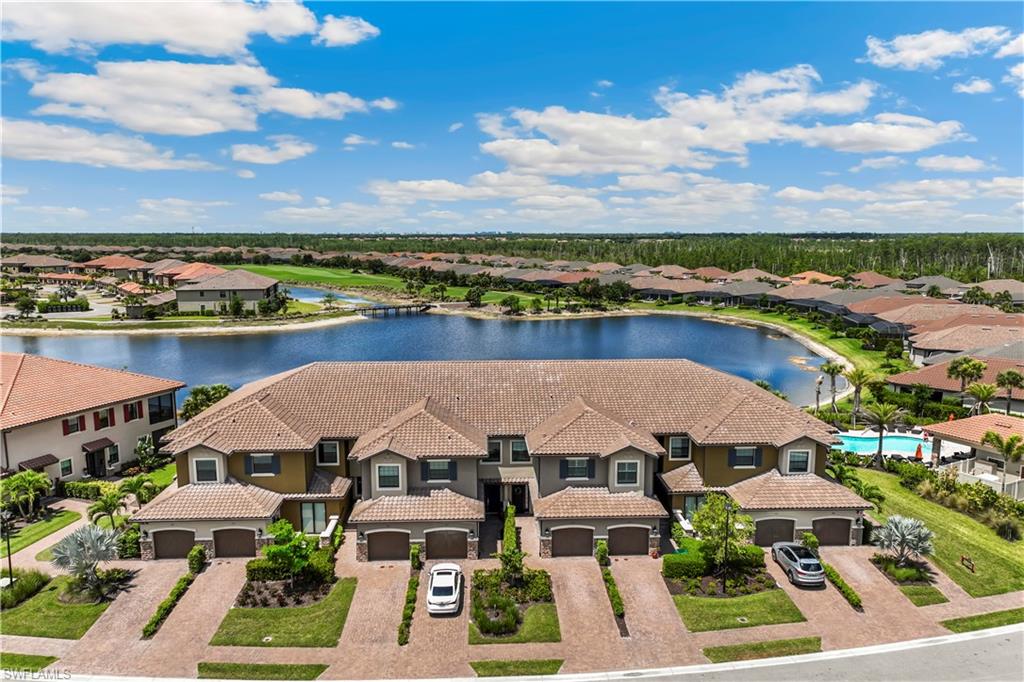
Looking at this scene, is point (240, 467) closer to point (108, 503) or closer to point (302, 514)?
point (302, 514)

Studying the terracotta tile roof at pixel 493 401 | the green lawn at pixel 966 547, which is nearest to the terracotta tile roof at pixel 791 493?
the terracotta tile roof at pixel 493 401

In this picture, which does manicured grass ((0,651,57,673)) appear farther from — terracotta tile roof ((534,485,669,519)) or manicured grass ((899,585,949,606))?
manicured grass ((899,585,949,606))

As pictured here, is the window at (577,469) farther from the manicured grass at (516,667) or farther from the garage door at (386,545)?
the manicured grass at (516,667)

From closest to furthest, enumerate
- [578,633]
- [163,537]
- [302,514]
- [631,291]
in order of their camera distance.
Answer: [578,633] < [163,537] < [302,514] < [631,291]

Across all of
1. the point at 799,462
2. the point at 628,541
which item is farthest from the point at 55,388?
the point at 799,462

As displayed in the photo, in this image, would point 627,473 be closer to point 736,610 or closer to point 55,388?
point 736,610

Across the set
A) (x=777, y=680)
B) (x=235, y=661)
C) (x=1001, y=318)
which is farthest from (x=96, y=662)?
(x=1001, y=318)

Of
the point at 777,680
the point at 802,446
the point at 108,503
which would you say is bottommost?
the point at 777,680
